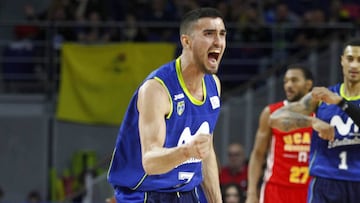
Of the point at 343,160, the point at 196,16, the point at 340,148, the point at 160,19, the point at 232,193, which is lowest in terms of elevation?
the point at 232,193

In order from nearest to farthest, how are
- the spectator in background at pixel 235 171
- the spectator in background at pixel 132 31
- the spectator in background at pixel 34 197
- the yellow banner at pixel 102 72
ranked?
the spectator in background at pixel 235 171 → the spectator in background at pixel 34 197 → the yellow banner at pixel 102 72 → the spectator in background at pixel 132 31

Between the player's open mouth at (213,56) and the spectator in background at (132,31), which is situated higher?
the spectator in background at (132,31)

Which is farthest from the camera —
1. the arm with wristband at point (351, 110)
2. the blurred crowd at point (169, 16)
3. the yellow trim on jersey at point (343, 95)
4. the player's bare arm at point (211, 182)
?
the blurred crowd at point (169, 16)

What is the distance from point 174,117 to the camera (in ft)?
20.8

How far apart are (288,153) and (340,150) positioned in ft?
4.72

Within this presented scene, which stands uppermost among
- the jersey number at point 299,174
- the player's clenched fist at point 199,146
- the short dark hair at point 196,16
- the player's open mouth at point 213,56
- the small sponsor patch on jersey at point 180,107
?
the short dark hair at point 196,16

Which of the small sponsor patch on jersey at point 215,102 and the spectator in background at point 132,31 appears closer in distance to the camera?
the small sponsor patch on jersey at point 215,102

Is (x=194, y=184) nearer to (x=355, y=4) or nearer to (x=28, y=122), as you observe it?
(x=28, y=122)

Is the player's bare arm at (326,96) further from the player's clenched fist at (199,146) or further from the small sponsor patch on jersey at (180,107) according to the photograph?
the player's clenched fist at (199,146)

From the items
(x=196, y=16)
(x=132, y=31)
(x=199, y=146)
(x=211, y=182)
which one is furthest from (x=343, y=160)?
(x=132, y=31)

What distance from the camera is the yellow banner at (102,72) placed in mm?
16656

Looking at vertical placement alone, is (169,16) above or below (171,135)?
above

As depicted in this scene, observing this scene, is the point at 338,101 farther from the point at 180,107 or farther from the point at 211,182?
the point at 180,107

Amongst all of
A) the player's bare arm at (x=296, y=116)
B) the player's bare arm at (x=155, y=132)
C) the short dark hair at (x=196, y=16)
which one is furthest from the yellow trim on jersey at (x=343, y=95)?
the player's bare arm at (x=155, y=132)
